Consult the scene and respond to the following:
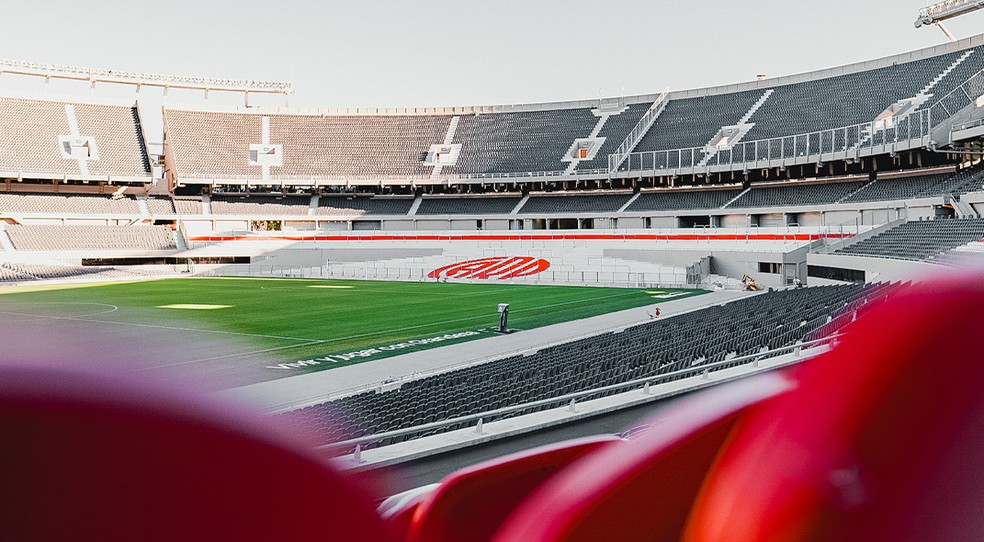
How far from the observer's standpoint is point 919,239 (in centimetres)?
2892

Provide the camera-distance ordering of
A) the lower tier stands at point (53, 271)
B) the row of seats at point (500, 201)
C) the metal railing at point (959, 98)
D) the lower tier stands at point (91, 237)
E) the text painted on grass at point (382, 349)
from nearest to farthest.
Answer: the text painted on grass at point (382, 349), the lower tier stands at point (53, 271), the metal railing at point (959, 98), the row of seats at point (500, 201), the lower tier stands at point (91, 237)

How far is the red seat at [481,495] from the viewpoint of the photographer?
51.0 inches

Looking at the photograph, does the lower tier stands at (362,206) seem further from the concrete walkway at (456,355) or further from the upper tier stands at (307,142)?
the concrete walkway at (456,355)

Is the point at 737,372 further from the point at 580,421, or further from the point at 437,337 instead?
the point at 437,337

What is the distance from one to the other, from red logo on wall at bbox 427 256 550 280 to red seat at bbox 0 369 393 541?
157ft

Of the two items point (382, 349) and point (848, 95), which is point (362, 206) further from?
point (382, 349)

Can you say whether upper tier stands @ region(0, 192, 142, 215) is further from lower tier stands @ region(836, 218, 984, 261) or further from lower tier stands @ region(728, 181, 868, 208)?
lower tier stands @ region(836, 218, 984, 261)

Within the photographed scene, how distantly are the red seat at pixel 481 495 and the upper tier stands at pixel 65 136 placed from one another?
69900 mm

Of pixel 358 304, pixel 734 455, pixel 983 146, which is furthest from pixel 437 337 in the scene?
pixel 983 146

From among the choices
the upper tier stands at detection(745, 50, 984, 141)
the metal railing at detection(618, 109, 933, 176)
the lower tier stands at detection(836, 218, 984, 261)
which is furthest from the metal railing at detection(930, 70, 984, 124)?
the lower tier stands at detection(836, 218, 984, 261)

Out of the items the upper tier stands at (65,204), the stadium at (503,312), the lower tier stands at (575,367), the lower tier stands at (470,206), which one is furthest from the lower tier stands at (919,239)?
the upper tier stands at (65,204)

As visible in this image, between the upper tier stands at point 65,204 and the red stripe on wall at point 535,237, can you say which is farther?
the upper tier stands at point 65,204

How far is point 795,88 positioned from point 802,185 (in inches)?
426

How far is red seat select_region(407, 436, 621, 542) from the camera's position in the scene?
4.25 feet
